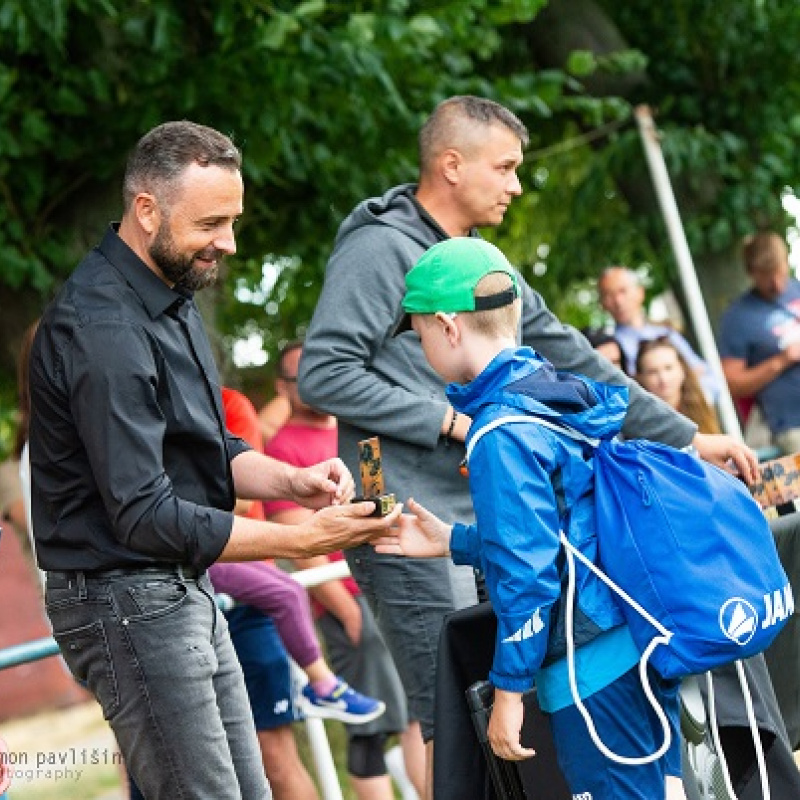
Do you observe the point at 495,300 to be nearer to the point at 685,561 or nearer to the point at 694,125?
the point at 685,561

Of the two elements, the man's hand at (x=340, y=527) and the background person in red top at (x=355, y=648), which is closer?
the man's hand at (x=340, y=527)

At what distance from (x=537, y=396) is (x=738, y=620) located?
0.65 m

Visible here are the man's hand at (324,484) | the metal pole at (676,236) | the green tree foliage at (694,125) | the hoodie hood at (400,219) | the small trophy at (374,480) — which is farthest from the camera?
the green tree foliage at (694,125)

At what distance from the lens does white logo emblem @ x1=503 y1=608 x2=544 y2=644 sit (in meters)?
3.58

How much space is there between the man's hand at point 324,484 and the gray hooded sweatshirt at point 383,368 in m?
0.44

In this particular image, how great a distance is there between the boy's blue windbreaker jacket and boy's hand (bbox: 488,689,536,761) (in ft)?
0.10

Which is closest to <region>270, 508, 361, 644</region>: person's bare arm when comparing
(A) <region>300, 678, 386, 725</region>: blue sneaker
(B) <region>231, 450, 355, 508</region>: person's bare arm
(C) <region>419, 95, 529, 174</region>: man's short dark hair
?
(A) <region>300, 678, 386, 725</region>: blue sneaker

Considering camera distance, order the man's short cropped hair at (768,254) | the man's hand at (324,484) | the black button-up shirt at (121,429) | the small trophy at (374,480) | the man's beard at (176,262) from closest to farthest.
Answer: the black button-up shirt at (121,429)
the man's beard at (176,262)
the small trophy at (374,480)
the man's hand at (324,484)
the man's short cropped hair at (768,254)

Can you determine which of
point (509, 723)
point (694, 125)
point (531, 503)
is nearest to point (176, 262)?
point (531, 503)

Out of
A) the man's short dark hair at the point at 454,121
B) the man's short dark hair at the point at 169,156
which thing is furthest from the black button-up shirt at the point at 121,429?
the man's short dark hair at the point at 454,121

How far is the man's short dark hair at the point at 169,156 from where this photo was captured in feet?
12.3

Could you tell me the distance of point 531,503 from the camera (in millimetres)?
3555

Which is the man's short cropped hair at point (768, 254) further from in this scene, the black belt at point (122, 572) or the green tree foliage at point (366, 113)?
the black belt at point (122, 572)

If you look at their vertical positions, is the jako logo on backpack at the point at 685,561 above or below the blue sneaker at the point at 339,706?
above
